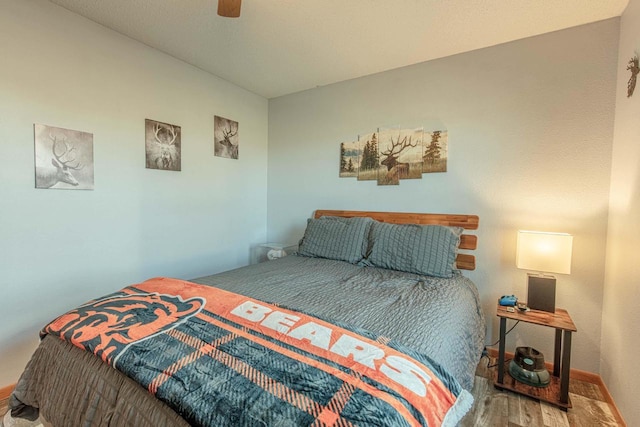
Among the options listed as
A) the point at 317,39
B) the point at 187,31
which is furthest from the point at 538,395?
the point at 187,31

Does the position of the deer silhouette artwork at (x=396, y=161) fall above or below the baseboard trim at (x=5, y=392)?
above

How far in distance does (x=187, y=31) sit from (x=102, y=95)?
0.80m

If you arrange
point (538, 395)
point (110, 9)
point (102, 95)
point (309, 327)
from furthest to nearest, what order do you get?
point (102, 95) < point (110, 9) < point (538, 395) < point (309, 327)

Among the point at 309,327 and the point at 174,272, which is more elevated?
the point at 309,327

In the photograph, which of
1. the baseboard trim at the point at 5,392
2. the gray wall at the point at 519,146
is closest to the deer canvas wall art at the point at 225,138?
the gray wall at the point at 519,146

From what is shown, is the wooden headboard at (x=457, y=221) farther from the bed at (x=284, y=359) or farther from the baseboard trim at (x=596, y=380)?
the baseboard trim at (x=596, y=380)

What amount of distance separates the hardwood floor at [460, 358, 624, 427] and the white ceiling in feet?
8.20

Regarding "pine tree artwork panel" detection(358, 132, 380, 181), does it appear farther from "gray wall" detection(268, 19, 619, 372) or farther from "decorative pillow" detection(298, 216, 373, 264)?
"decorative pillow" detection(298, 216, 373, 264)

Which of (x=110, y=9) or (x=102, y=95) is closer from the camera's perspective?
(x=110, y=9)

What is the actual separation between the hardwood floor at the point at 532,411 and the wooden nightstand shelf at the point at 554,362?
4cm

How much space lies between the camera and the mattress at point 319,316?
3.13ft

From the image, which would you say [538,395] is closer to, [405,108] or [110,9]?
[405,108]

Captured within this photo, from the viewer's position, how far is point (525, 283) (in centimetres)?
218

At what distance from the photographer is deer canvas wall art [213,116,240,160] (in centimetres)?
297
